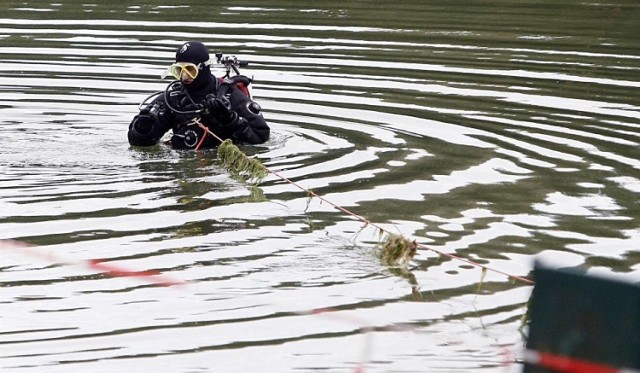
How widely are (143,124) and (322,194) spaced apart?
208 cm

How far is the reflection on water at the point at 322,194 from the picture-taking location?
6.30m

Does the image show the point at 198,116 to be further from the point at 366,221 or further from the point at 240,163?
the point at 366,221

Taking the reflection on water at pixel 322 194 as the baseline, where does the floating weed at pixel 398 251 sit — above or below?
above

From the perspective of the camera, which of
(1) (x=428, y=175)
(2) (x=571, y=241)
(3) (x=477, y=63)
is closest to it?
(2) (x=571, y=241)

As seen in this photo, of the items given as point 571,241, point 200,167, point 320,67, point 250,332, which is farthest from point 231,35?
point 250,332

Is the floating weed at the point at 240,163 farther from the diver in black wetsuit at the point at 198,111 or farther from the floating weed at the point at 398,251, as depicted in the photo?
the floating weed at the point at 398,251

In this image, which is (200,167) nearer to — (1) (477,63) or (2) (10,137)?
(2) (10,137)

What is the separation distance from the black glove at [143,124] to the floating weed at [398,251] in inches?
142

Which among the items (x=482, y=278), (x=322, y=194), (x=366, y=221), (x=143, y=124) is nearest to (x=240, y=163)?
(x=322, y=194)

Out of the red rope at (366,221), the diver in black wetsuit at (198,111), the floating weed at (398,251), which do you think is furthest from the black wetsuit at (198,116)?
the floating weed at (398,251)

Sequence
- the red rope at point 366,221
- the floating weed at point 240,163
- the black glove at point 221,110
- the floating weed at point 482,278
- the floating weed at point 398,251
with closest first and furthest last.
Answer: the floating weed at point 482,278
the red rope at point 366,221
the floating weed at point 398,251
the floating weed at point 240,163
the black glove at point 221,110

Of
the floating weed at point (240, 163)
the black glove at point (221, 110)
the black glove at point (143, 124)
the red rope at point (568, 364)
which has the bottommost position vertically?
the floating weed at point (240, 163)

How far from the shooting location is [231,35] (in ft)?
57.4

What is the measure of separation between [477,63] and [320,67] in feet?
5.93
